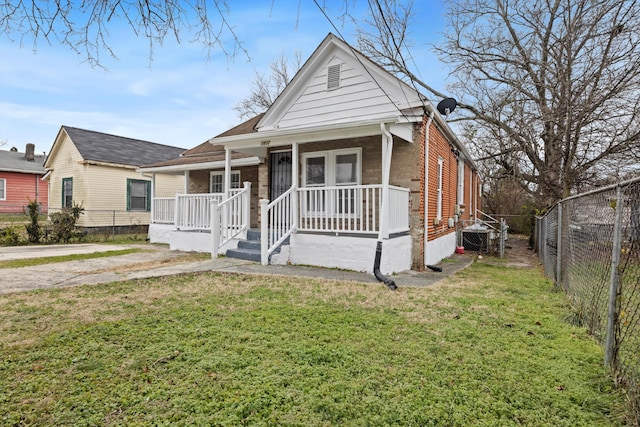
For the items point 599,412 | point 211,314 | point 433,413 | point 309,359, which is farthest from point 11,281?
point 599,412

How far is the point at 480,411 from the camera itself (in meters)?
2.38

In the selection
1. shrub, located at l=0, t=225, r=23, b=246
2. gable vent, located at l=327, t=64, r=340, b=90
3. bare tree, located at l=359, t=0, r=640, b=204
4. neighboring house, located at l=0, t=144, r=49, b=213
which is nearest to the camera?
bare tree, located at l=359, t=0, r=640, b=204

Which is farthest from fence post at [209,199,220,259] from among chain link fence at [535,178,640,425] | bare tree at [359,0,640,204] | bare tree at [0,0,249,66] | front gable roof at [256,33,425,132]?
chain link fence at [535,178,640,425]

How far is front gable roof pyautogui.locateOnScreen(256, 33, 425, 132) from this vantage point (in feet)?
29.2

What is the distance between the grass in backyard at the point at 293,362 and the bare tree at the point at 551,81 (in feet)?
18.7

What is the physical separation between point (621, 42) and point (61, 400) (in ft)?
40.1

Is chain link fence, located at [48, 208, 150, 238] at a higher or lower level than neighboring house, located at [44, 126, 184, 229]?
lower

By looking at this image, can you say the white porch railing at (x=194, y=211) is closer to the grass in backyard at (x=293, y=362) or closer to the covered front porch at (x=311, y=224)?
the covered front porch at (x=311, y=224)

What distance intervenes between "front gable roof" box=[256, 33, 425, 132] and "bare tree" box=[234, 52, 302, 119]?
A: 17.2 meters

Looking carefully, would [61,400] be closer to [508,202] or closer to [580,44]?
[580,44]

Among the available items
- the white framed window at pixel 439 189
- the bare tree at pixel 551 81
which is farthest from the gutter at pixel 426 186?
the bare tree at pixel 551 81

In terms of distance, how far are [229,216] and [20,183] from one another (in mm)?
22187

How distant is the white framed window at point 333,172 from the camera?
29.3 ft

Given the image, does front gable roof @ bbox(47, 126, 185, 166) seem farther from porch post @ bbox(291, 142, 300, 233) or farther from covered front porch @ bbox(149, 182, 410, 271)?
porch post @ bbox(291, 142, 300, 233)
